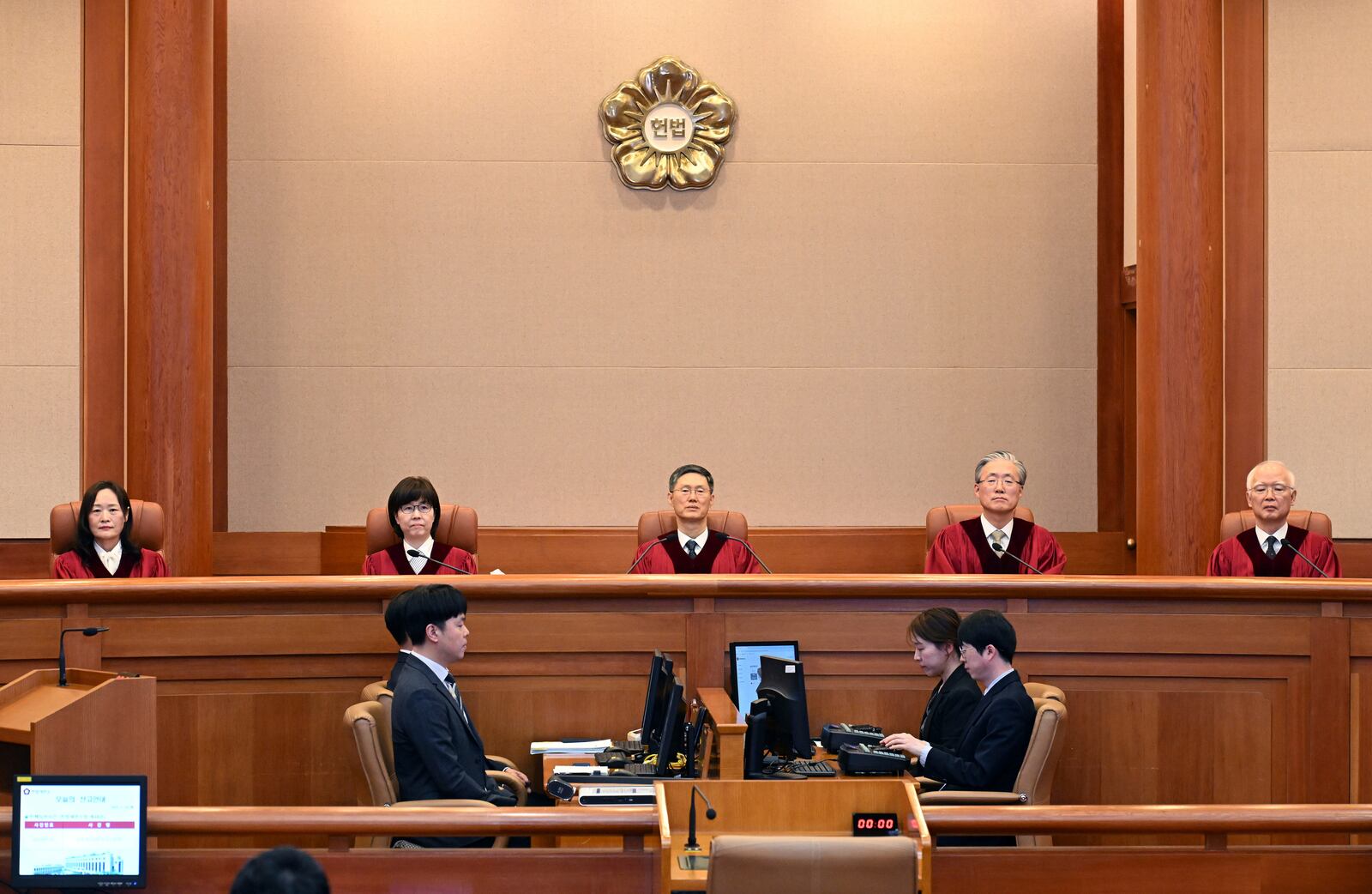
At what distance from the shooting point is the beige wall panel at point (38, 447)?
20.3 ft

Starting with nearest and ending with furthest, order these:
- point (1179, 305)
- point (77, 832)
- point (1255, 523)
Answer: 1. point (77, 832)
2. point (1255, 523)
3. point (1179, 305)

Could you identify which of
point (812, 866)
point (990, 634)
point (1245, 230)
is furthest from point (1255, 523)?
point (812, 866)

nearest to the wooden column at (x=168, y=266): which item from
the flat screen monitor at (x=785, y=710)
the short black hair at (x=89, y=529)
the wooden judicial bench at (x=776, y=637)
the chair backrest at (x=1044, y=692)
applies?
the short black hair at (x=89, y=529)

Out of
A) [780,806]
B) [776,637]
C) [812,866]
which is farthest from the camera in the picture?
[776,637]

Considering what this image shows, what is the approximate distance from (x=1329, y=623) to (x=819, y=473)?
3073 millimetres

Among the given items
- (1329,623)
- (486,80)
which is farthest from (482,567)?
(1329,623)

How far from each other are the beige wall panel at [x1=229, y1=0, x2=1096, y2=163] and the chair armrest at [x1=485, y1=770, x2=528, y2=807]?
3764 mm

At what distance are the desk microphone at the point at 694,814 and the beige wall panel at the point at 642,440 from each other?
168 inches

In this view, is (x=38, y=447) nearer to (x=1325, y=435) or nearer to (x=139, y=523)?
(x=139, y=523)

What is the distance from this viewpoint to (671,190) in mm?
6930

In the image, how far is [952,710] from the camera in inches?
150

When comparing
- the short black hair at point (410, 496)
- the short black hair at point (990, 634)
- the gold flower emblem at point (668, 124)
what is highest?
the gold flower emblem at point (668, 124)

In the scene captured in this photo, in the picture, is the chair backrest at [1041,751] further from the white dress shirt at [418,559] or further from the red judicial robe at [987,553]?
the white dress shirt at [418,559]

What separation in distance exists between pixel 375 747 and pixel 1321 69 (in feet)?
16.2
